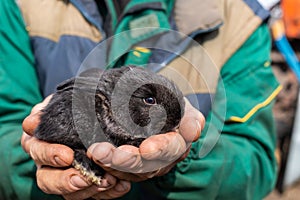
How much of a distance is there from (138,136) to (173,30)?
689 millimetres

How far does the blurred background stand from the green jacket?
1482 mm

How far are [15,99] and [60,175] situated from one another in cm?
46

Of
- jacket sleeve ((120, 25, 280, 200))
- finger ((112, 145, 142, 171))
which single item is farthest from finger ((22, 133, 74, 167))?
jacket sleeve ((120, 25, 280, 200))

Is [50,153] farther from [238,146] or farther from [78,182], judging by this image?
[238,146]

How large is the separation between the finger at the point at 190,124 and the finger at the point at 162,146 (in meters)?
0.01

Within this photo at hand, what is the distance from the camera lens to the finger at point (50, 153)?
1.03m

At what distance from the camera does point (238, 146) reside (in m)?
1.51

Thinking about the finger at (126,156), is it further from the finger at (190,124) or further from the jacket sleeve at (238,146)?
the jacket sleeve at (238,146)

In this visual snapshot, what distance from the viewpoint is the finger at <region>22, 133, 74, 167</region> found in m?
1.03

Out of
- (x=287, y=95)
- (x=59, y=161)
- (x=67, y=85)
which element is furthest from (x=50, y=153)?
(x=287, y=95)

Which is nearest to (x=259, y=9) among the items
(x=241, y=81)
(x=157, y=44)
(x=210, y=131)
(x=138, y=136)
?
(x=241, y=81)

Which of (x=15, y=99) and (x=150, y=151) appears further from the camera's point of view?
(x=15, y=99)

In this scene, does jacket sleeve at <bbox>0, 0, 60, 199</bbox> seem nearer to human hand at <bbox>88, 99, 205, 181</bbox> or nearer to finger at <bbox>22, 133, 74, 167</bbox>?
finger at <bbox>22, 133, 74, 167</bbox>

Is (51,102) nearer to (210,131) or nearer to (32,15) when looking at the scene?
(210,131)
